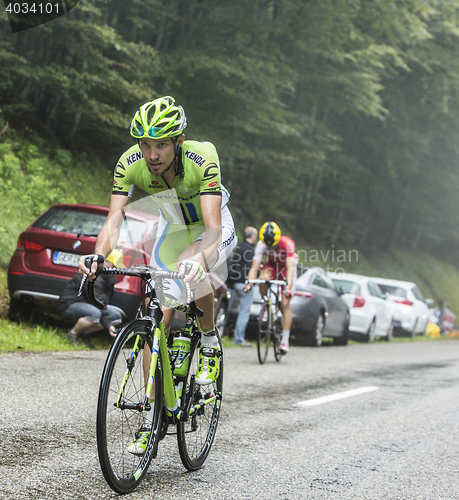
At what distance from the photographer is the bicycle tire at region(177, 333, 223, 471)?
3.80 meters

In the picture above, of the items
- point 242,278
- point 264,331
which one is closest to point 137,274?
point 264,331

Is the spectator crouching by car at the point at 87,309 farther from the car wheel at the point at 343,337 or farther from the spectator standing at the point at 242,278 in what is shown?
the car wheel at the point at 343,337

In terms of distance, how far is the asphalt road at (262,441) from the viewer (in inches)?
143

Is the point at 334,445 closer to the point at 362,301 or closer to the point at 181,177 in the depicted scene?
the point at 181,177

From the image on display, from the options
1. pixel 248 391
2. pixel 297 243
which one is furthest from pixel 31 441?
pixel 297 243

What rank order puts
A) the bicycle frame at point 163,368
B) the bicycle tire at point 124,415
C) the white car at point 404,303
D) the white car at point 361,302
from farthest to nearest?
the white car at point 404,303
the white car at point 361,302
the bicycle frame at point 163,368
the bicycle tire at point 124,415

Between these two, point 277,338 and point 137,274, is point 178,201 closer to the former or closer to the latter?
point 137,274

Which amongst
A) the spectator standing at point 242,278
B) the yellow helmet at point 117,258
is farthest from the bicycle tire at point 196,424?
the spectator standing at point 242,278

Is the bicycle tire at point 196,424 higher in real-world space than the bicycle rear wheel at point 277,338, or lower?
higher

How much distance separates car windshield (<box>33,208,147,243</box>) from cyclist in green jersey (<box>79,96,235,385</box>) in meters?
4.46

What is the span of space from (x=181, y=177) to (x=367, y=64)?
21.2 m

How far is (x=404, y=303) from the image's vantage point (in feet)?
68.0

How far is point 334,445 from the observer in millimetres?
4992

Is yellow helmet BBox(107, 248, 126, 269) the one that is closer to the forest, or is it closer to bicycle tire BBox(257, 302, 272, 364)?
bicycle tire BBox(257, 302, 272, 364)
